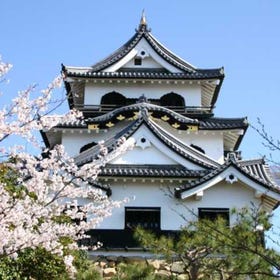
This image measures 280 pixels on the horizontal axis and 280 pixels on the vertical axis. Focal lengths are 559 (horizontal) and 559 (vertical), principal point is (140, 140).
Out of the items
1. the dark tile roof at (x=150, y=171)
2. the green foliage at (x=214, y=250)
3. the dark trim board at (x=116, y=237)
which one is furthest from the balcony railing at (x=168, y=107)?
the green foliage at (x=214, y=250)

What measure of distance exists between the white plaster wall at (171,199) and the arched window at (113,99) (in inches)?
158

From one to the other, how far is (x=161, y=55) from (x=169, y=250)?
882cm

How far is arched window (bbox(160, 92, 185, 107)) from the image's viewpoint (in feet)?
52.1

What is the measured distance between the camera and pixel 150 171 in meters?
12.4

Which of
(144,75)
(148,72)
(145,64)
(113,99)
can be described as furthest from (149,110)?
(145,64)

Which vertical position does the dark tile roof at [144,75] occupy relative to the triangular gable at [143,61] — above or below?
below

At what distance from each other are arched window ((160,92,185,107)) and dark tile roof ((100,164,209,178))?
344cm

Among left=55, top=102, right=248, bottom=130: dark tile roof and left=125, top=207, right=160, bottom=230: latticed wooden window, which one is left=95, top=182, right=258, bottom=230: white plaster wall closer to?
left=125, top=207, right=160, bottom=230: latticed wooden window

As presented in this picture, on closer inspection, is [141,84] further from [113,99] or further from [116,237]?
[116,237]

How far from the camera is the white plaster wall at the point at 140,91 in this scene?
15.9 meters

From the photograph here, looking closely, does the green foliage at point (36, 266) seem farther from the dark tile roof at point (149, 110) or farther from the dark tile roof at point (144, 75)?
the dark tile roof at point (144, 75)

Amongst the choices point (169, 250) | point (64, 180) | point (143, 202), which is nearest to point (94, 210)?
point (64, 180)

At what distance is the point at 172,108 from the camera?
15.6 meters

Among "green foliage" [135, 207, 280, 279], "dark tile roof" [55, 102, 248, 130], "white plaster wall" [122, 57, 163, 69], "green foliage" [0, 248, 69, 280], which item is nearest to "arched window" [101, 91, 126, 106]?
"white plaster wall" [122, 57, 163, 69]
